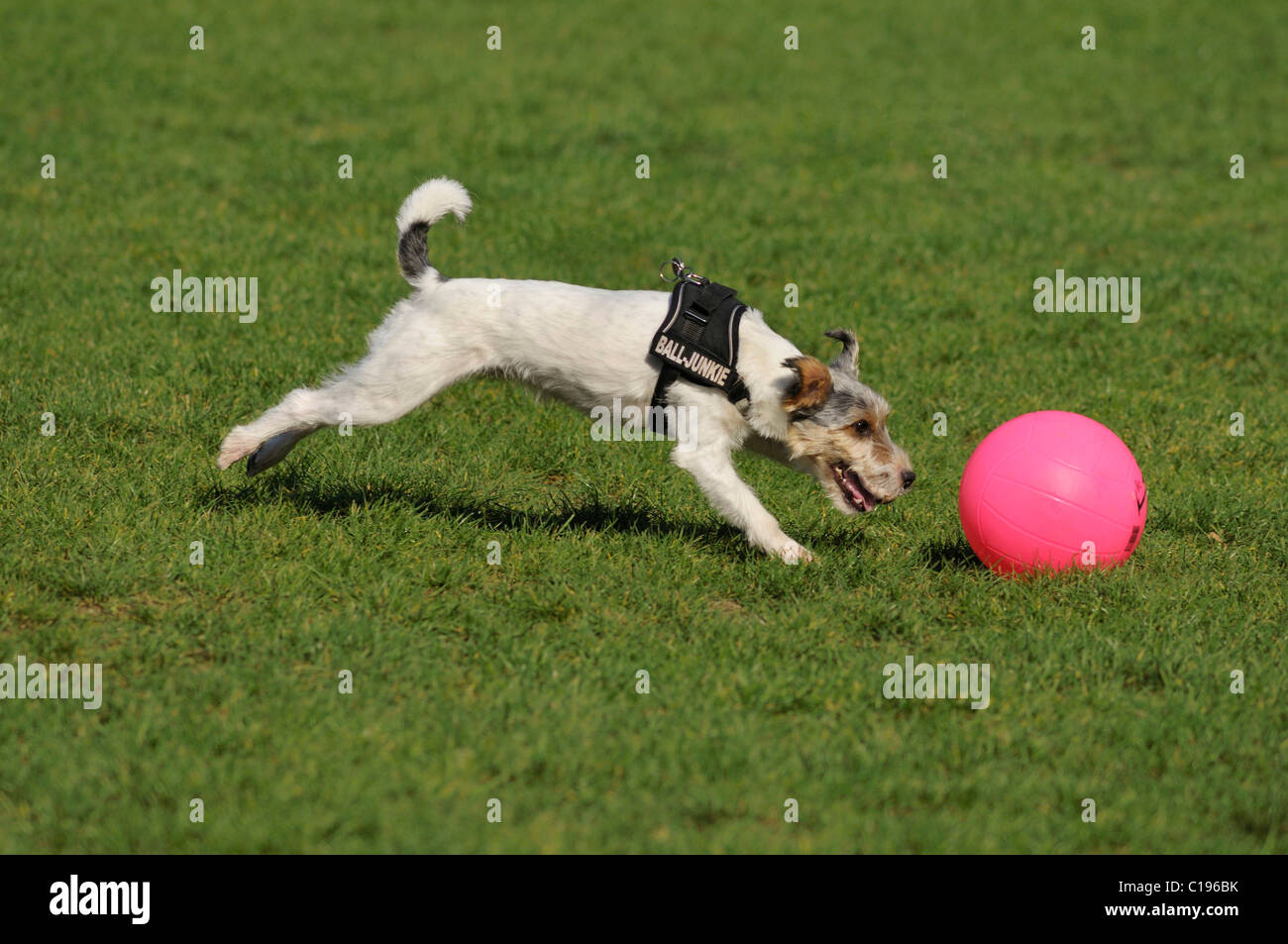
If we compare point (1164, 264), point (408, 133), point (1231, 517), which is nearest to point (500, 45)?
point (408, 133)

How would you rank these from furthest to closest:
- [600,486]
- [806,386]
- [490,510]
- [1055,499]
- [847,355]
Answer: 1. [600,486]
2. [490,510]
3. [847,355]
4. [806,386]
5. [1055,499]

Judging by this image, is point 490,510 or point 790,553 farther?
point 490,510

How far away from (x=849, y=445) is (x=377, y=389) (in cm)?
247

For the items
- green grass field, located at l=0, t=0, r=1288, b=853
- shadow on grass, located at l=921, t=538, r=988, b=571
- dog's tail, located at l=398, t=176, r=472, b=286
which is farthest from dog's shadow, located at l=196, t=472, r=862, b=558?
dog's tail, located at l=398, t=176, r=472, b=286

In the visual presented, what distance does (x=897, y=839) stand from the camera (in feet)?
14.6

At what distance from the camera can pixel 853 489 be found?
675 centimetres

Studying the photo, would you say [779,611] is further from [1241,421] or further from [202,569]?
[1241,421]

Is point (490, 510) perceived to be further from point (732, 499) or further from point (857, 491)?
point (857, 491)

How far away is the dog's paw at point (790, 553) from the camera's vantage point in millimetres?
6582

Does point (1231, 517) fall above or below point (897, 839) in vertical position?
above

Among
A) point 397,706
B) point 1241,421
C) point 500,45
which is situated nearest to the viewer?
point 397,706

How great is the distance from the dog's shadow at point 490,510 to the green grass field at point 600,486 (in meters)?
0.03

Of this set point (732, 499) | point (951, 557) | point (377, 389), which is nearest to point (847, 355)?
point (732, 499)
